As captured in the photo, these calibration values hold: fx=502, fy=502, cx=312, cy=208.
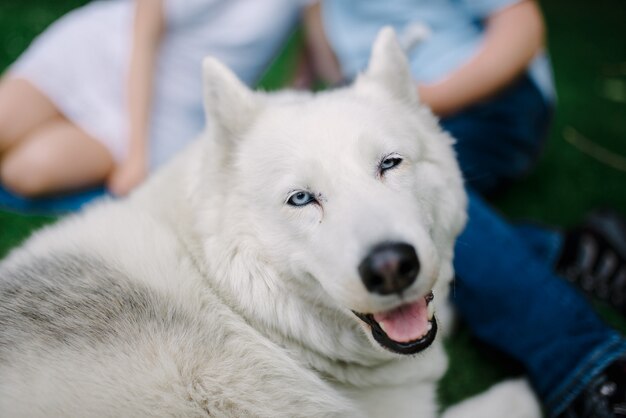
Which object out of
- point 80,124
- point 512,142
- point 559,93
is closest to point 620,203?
point 512,142

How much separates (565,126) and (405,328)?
13.4 feet

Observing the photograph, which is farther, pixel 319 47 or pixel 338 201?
pixel 319 47

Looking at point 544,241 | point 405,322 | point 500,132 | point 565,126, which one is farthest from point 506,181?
point 405,322

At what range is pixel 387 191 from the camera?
1835 millimetres

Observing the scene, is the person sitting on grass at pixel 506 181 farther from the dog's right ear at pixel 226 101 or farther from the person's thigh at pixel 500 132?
the dog's right ear at pixel 226 101

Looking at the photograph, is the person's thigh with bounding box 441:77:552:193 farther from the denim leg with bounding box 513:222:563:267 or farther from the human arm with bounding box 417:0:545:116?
the denim leg with bounding box 513:222:563:267

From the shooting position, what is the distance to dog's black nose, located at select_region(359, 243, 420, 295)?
1590 millimetres

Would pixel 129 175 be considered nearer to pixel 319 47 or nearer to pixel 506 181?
pixel 319 47

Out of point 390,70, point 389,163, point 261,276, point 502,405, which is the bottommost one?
point 502,405

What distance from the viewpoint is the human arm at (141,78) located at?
362 cm

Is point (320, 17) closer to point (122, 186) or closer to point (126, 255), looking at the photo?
point (122, 186)

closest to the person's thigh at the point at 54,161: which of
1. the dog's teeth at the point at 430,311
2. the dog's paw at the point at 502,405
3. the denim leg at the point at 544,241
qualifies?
the dog's teeth at the point at 430,311

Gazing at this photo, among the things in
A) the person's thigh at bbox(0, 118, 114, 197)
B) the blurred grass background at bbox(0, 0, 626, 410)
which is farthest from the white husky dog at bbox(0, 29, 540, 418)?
the person's thigh at bbox(0, 118, 114, 197)

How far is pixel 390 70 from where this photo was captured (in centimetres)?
227
